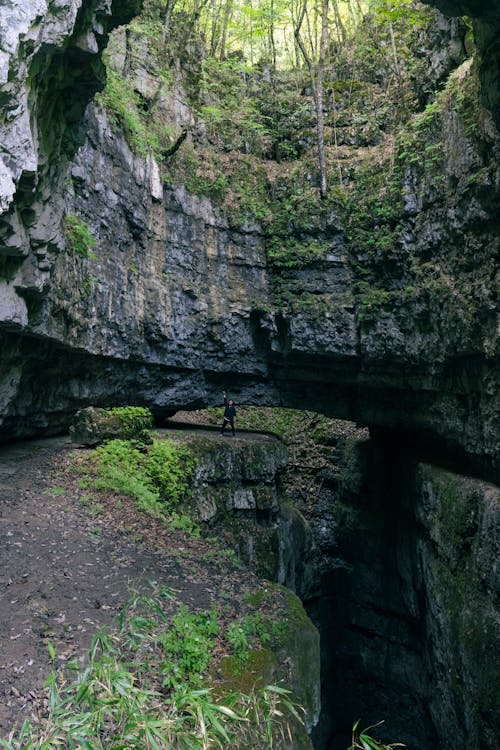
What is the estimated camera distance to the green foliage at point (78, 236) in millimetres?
10008

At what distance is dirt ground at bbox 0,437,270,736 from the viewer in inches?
179

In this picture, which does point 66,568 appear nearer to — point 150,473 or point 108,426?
point 150,473

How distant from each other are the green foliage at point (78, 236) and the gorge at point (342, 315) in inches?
2.5

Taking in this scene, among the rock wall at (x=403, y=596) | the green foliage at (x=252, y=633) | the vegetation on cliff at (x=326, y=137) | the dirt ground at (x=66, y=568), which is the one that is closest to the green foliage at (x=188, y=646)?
the green foliage at (x=252, y=633)

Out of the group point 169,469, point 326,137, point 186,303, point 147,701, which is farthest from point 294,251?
point 147,701

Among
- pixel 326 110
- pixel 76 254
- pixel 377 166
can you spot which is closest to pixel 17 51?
pixel 76 254

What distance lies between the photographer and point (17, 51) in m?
A: 4.19

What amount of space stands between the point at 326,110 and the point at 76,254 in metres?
10.8

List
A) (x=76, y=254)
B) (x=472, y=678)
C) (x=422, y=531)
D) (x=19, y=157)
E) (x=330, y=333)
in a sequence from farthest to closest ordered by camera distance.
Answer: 1. (x=330, y=333)
2. (x=422, y=531)
3. (x=76, y=254)
4. (x=472, y=678)
5. (x=19, y=157)

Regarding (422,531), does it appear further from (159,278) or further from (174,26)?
(174,26)

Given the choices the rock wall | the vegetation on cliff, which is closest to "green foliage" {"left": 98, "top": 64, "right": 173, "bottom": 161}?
the vegetation on cliff

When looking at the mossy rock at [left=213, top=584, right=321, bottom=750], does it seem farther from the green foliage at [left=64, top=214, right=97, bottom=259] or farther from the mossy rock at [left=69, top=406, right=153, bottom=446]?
the green foliage at [left=64, top=214, right=97, bottom=259]

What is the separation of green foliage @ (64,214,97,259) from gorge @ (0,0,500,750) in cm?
6

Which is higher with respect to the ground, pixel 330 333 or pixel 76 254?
pixel 76 254
